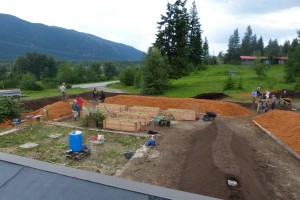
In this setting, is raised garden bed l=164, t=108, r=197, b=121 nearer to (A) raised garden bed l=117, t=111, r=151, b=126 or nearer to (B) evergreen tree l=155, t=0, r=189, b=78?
(A) raised garden bed l=117, t=111, r=151, b=126

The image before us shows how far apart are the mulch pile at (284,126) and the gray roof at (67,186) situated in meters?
12.1

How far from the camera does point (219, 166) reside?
30.7ft

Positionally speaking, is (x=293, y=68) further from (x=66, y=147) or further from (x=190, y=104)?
(x=66, y=147)

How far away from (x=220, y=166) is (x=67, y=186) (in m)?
7.47

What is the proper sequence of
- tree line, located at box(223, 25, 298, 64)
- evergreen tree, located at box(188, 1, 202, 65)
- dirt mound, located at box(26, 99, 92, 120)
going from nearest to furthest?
dirt mound, located at box(26, 99, 92, 120) < evergreen tree, located at box(188, 1, 202, 65) < tree line, located at box(223, 25, 298, 64)

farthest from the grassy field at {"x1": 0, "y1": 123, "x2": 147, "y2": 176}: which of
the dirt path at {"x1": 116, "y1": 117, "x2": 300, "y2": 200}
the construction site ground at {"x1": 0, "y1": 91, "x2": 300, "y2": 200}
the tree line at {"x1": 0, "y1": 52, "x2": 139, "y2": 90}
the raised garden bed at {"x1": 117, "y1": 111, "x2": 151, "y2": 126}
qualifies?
the tree line at {"x1": 0, "y1": 52, "x2": 139, "y2": 90}

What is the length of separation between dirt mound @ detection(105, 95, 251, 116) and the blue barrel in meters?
12.9

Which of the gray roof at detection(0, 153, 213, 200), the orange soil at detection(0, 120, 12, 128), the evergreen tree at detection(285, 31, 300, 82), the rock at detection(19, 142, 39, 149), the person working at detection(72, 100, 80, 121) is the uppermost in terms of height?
the evergreen tree at detection(285, 31, 300, 82)

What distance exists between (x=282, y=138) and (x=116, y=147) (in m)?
9.53

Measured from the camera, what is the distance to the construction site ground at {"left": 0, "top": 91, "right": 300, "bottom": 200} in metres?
8.55

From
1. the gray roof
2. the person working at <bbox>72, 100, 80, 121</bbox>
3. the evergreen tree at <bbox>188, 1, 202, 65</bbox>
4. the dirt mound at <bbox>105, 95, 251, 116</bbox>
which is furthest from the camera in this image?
the evergreen tree at <bbox>188, 1, 202, 65</bbox>

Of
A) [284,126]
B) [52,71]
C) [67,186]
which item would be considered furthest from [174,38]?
[52,71]

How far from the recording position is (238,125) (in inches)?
709

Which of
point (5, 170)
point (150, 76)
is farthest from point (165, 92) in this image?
point (5, 170)
